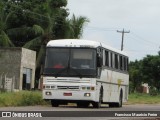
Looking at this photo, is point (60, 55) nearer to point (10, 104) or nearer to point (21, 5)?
point (10, 104)

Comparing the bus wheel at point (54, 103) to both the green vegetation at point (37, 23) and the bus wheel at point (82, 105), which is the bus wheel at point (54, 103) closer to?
the bus wheel at point (82, 105)

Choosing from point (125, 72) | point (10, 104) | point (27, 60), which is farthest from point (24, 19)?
point (10, 104)

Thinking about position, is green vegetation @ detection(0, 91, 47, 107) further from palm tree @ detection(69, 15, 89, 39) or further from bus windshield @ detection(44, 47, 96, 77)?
palm tree @ detection(69, 15, 89, 39)

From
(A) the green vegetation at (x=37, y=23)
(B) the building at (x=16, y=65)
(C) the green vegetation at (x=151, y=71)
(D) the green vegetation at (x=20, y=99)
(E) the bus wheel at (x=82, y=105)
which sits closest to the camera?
(D) the green vegetation at (x=20, y=99)

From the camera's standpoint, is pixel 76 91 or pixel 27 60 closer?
pixel 76 91

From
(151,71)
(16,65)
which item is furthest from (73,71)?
(151,71)

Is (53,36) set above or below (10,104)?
above

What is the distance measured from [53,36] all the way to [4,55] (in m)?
13.3

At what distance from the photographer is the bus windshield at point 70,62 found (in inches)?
1077

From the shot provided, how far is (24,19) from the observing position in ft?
196

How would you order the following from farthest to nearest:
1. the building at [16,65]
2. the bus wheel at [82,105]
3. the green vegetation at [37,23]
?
1. the green vegetation at [37,23]
2. the building at [16,65]
3. the bus wheel at [82,105]

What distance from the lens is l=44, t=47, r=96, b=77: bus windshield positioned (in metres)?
27.3

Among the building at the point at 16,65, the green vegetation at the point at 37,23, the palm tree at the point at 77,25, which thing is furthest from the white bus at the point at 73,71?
the palm tree at the point at 77,25

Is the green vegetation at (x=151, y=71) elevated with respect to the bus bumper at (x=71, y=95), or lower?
elevated
